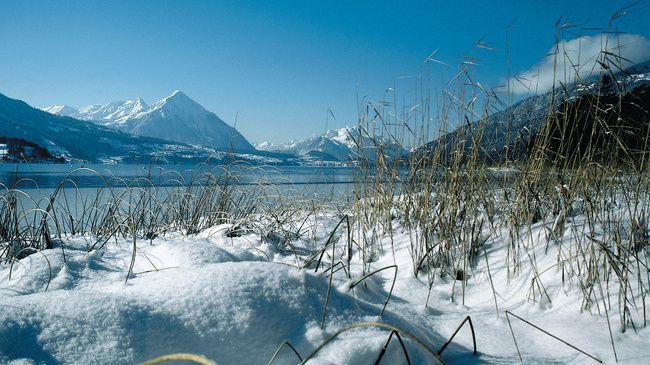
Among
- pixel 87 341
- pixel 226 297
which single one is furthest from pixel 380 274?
pixel 87 341

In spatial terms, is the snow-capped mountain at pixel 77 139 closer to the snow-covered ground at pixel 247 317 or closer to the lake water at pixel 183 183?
the lake water at pixel 183 183

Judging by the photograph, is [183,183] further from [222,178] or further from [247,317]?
[247,317]

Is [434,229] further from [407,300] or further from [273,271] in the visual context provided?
[273,271]

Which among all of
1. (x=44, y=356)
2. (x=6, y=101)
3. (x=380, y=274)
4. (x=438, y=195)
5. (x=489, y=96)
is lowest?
(x=380, y=274)

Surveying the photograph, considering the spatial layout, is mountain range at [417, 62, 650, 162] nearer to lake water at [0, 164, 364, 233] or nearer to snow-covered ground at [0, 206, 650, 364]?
snow-covered ground at [0, 206, 650, 364]

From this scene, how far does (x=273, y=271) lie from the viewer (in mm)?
919

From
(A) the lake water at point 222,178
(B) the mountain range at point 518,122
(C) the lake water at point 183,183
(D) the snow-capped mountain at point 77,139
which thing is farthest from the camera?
(D) the snow-capped mountain at point 77,139

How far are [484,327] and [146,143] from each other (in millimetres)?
117749

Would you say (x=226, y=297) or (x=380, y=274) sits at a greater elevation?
(x=226, y=297)

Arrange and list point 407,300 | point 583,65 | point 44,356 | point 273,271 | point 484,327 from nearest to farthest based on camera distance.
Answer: point 44,356 < point 273,271 < point 484,327 < point 407,300 < point 583,65

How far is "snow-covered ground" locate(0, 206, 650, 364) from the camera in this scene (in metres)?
0.65

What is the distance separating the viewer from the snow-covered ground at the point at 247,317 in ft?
2.15

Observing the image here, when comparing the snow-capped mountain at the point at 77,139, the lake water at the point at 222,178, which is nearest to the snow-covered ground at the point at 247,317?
the lake water at the point at 222,178

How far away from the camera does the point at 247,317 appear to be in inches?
30.5
